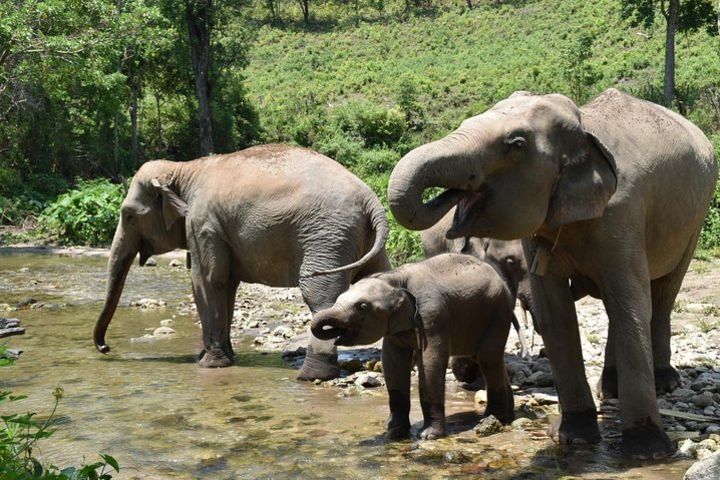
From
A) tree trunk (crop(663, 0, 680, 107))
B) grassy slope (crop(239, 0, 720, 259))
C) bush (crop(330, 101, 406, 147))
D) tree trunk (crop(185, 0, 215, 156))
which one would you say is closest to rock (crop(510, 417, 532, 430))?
grassy slope (crop(239, 0, 720, 259))

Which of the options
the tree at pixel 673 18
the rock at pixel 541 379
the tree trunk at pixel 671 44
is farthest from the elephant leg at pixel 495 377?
the tree at pixel 673 18

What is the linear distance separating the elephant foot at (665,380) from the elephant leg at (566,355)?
1.36 metres

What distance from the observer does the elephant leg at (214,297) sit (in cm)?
1097

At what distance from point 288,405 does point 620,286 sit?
3.73 meters

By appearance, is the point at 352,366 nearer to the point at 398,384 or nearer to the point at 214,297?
the point at 214,297

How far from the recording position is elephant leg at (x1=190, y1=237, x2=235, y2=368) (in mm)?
10969

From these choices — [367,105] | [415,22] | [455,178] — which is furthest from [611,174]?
[415,22]

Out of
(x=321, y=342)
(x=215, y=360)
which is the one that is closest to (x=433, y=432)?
(x=321, y=342)

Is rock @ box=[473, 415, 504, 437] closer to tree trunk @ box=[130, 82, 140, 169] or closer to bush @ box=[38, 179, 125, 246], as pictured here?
bush @ box=[38, 179, 125, 246]

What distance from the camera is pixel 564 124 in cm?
586

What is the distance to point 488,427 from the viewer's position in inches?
288

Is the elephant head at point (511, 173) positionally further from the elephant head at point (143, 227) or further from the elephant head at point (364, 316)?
the elephant head at point (143, 227)

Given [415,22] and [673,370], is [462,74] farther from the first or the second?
[673,370]

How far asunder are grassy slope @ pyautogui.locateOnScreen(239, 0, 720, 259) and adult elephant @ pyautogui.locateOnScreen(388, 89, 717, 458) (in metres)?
21.7
